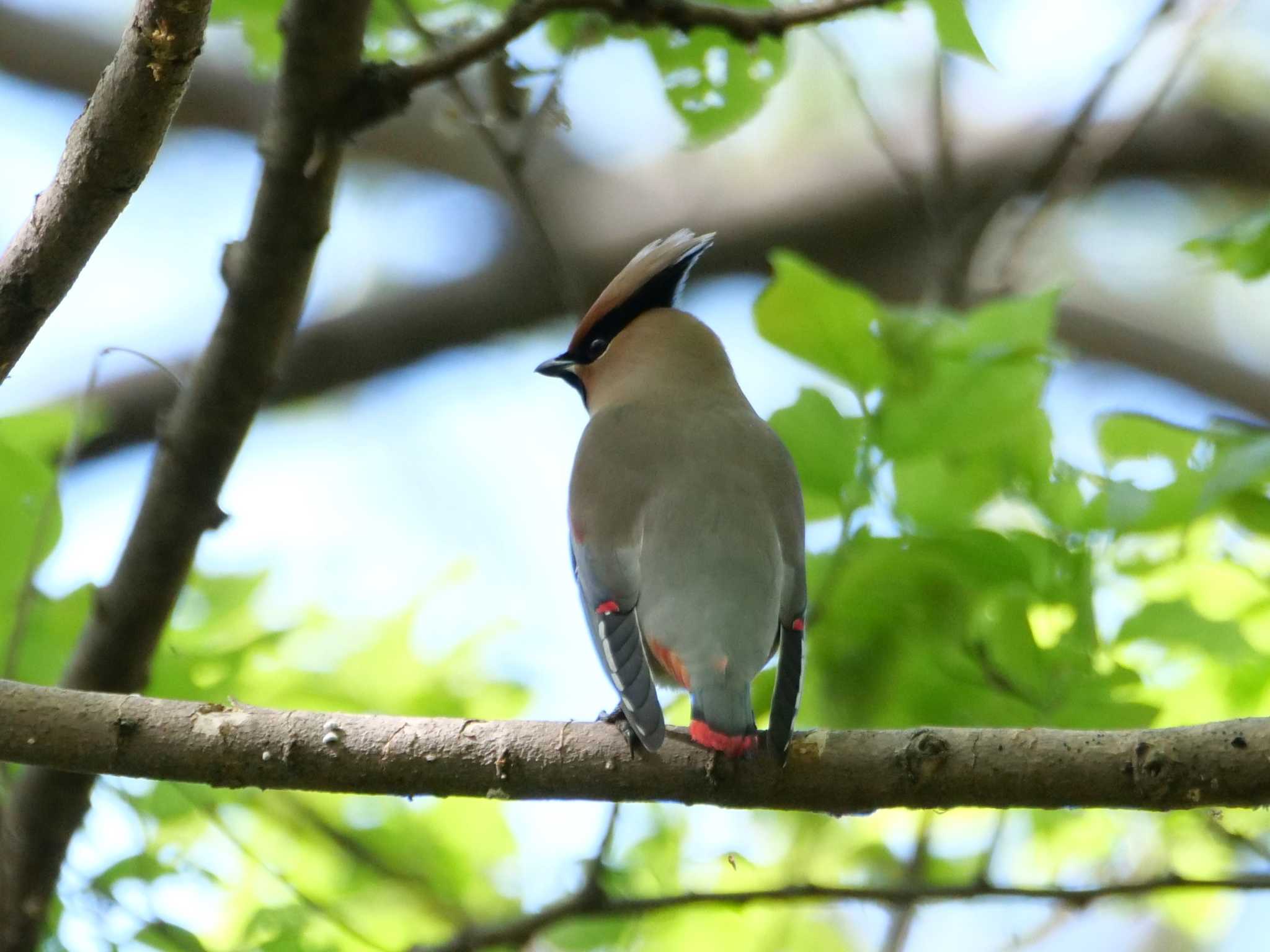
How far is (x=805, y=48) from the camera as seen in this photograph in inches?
275

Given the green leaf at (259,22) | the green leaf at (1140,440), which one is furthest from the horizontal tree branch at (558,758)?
the green leaf at (259,22)

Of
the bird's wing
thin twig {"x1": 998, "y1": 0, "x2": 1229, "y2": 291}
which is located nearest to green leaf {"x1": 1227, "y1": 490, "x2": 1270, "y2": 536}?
the bird's wing

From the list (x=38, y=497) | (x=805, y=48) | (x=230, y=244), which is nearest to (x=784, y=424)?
(x=230, y=244)

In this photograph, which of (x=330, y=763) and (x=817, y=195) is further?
(x=817, y=195)

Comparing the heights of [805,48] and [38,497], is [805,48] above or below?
below

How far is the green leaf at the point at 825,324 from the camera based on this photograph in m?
2.84

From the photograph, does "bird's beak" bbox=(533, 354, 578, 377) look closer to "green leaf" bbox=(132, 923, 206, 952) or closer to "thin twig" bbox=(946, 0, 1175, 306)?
"thin twig" bbox=(946, 0, 1175, 306)

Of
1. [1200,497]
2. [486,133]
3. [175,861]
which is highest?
[486,133]

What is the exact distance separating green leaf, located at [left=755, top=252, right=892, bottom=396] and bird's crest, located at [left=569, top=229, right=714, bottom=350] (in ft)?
2.84

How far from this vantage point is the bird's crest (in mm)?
3746

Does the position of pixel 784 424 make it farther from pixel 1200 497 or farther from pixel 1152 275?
pixel 1152 275

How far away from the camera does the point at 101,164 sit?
1943mm

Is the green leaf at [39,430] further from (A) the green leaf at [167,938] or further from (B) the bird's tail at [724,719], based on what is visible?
(B) the bird's tail at [724,719]

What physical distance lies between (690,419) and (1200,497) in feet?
3.55
